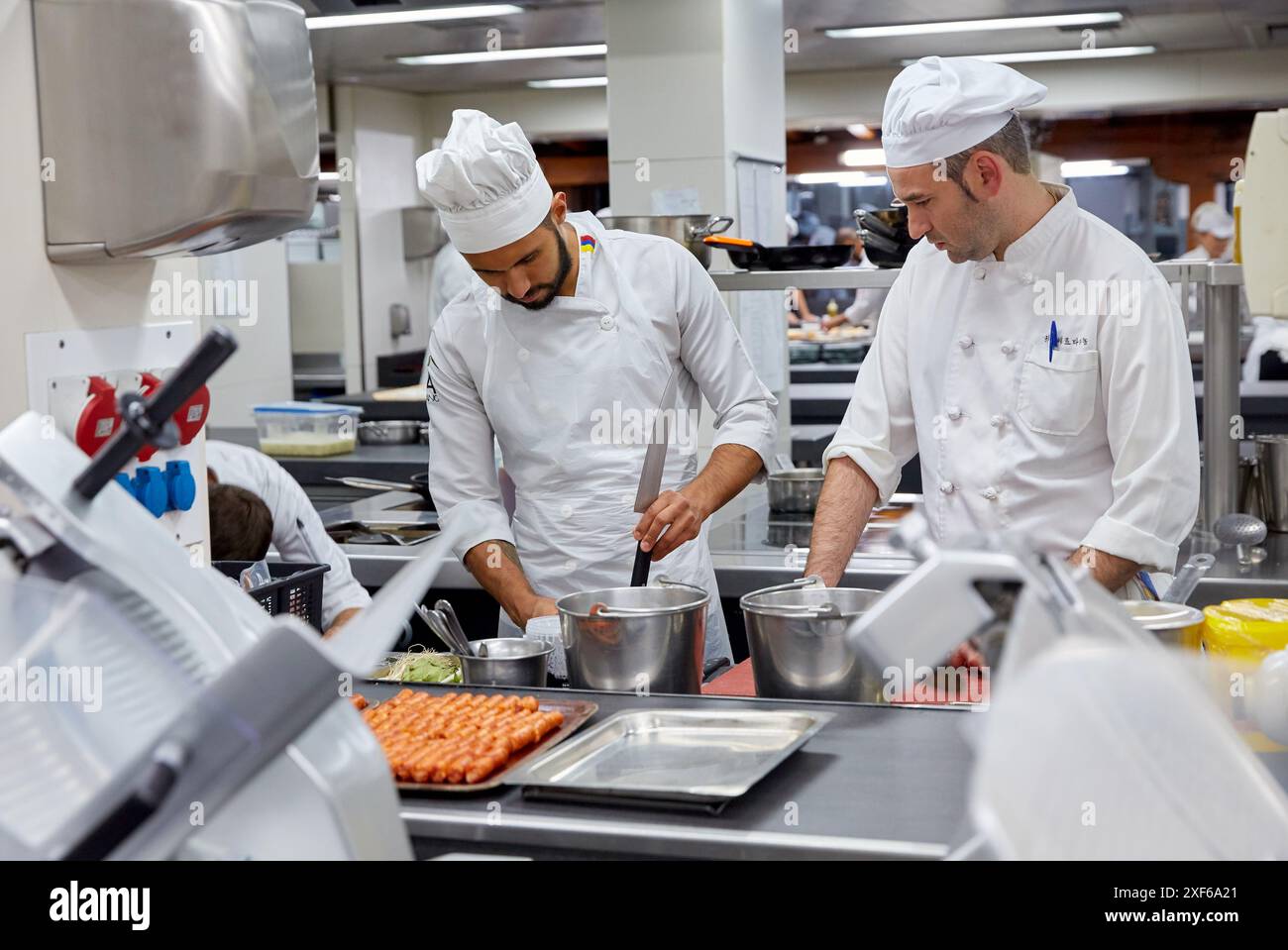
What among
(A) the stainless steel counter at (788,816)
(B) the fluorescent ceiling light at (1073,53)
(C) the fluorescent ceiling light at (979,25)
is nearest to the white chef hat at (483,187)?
(A) the stainless steel counter at (788,816)

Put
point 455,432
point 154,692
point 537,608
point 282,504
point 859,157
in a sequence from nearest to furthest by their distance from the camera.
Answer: point 154,692
point 537,608
point 455,432
point 282,504
point 859,157

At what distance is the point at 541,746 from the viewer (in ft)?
5.06

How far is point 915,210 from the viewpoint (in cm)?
221

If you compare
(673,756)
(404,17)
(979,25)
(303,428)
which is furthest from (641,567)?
(979,25)

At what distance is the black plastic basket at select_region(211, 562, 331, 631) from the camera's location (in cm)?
215

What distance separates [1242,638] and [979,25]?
568 cm

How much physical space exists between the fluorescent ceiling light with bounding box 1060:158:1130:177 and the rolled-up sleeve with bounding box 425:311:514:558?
10.1 m

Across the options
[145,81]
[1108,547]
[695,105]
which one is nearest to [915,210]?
[1108,547]

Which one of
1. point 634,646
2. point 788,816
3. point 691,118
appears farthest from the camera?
point 691,118

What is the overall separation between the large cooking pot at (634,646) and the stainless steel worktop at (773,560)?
124cm

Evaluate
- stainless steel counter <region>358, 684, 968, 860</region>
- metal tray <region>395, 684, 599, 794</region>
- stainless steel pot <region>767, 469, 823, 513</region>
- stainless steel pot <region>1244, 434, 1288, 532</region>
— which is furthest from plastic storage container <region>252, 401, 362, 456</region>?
stainless steel counter <region>358, 684, 968, 860</region>

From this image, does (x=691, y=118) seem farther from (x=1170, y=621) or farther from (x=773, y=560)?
(x=1170, y=621)

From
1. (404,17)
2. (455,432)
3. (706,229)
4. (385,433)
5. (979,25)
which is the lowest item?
(385,433)
